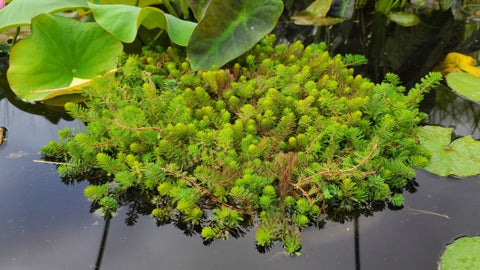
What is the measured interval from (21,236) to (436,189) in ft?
4.47

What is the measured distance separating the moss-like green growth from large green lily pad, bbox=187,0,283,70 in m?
0.15

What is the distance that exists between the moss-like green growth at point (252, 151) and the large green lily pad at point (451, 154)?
3.9 inches

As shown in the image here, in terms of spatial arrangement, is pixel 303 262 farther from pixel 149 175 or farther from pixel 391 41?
pixel 391 41

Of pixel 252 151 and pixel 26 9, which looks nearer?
pixel 252 151

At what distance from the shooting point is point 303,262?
3.32 feet

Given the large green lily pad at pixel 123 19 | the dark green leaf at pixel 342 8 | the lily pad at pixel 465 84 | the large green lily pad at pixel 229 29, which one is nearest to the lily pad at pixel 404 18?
the dark green leaf at pixel 342 8

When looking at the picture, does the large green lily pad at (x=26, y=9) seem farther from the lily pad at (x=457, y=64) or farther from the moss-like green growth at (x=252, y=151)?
the lily pad at (x=457, y=64)

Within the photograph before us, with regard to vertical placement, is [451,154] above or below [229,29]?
below

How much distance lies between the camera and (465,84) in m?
1.74

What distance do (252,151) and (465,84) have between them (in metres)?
1.27

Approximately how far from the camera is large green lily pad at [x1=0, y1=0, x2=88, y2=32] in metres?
1.53

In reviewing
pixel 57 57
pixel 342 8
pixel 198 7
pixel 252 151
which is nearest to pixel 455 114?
pixel 252 151

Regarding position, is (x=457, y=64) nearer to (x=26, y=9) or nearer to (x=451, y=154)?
(x=451, y=154)

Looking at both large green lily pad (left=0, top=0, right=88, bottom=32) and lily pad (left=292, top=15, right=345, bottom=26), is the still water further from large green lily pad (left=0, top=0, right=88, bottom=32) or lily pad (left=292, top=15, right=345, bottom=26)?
lily pad (left=292, top=15, right=345, bottom=26)
